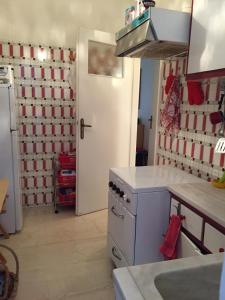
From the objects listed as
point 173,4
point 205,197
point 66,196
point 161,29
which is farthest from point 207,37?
point 66,196

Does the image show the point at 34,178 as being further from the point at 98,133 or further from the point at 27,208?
the point at 98,133

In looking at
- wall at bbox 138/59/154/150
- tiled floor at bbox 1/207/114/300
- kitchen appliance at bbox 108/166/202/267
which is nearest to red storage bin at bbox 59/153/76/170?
tiled floor at bbox 1/207/114/300

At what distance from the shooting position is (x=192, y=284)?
0.75 m

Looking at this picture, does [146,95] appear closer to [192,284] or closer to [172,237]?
[172,237]

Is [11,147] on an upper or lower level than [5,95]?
lower

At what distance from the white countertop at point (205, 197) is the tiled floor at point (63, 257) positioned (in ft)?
2.95

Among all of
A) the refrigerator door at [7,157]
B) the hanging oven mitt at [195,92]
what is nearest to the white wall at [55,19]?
the refrigerator door at [7,157]

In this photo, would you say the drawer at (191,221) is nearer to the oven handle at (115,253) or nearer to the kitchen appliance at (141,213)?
the kitchen appliance at (141,213)

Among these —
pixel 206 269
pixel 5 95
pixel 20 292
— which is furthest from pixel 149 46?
pixel 20 292

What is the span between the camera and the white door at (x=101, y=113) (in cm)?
274

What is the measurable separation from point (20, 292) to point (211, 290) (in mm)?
1474

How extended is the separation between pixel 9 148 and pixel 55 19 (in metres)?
1.54

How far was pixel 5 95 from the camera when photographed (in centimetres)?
225

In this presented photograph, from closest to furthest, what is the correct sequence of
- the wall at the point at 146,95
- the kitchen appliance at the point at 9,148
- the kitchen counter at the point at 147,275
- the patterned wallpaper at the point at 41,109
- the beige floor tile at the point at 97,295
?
the kitchen counter at the point at 147,275, the beige floor tile at the point at 97,295, the kitchen appliance at the point at 9,148, the patterned wallpaper at the point at 41,109, the wall at the point at 146,95
